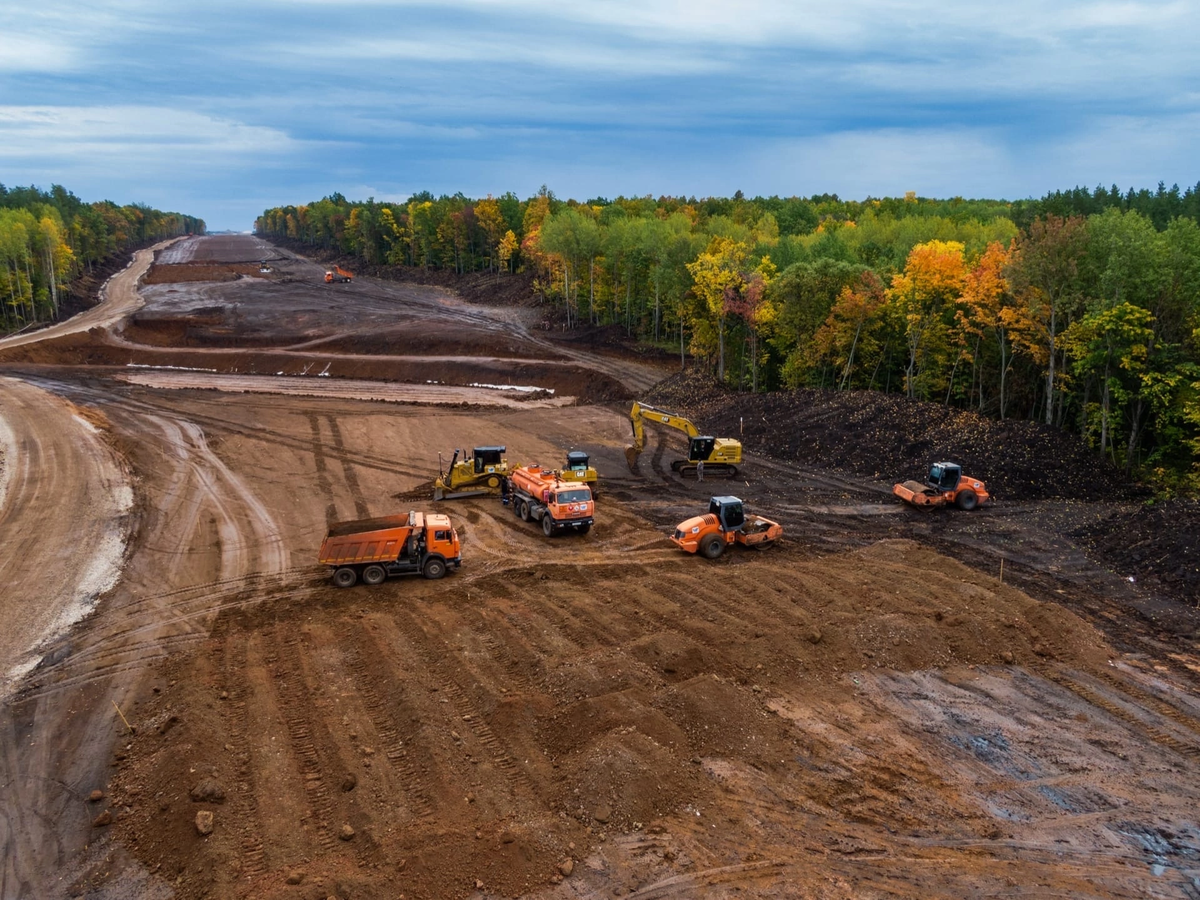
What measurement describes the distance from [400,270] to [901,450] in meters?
113

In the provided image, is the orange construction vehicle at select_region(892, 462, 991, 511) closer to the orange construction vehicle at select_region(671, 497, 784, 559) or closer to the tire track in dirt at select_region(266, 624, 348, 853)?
Result: the orange construction vehicle at select_region(671, 497, 784, 559)

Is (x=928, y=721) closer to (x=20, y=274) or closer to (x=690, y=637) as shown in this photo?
(x=690, y=637)

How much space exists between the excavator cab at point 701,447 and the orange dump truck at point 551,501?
25.9ft

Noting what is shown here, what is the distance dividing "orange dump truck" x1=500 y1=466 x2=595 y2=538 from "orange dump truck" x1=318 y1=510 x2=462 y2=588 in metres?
4.73

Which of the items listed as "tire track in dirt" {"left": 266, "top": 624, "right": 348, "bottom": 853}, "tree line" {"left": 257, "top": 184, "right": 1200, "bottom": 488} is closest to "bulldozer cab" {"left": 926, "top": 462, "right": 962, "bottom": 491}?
"tree line" {"left": 257, "top": 184, "right": 1200, "bottom": 488}

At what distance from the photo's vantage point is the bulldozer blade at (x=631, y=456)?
3988 centimetres

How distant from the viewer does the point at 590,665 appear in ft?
61.3

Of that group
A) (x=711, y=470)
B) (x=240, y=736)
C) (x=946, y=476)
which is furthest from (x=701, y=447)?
(x=240, y=736)

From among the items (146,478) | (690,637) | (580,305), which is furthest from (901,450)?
(580,305)

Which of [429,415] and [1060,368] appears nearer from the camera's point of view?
[1060,368]

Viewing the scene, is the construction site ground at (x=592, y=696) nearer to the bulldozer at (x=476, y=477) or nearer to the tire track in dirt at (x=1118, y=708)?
the tire track in dirt at (x=1118, y=708)

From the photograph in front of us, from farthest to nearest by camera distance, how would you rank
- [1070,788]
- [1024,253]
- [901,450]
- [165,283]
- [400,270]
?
1. [400,270]
2. [165,283]
3. [901,450]
4. [1024,253]
5. [1070,788]

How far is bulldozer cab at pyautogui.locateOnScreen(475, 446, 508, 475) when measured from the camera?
34.0 m

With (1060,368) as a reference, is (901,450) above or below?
below
